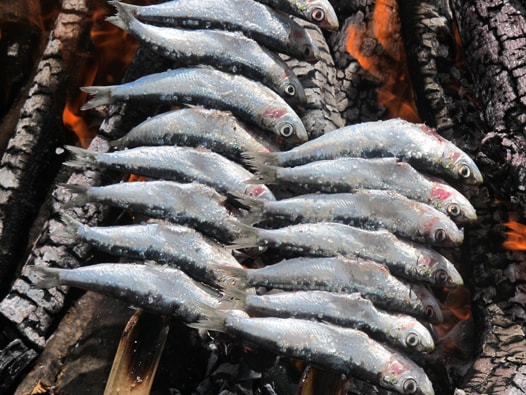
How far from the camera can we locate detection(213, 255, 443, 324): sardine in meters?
3.60

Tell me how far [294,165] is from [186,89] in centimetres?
75

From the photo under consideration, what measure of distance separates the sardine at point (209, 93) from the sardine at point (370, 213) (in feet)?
1.43

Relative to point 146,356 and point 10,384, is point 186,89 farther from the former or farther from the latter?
point 10,384

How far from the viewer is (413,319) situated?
3566mm

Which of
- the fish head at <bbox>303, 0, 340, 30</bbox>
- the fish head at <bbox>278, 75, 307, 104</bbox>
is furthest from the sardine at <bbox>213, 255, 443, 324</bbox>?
the fish head at <bbox>303, 0, 340, 30</bbox>

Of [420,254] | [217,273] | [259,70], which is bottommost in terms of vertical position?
[217,273]

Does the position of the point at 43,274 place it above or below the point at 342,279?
below

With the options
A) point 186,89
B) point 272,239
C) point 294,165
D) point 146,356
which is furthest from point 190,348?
point 186,89

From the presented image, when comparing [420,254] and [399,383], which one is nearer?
[399,383]

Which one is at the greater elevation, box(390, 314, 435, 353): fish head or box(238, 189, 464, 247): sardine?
box(238, 189, 464, 247): sardine

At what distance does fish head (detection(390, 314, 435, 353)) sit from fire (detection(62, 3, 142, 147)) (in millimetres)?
2702

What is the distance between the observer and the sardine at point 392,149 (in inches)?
153

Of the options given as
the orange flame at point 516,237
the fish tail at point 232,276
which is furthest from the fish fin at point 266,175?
the orange flame at point 516,237

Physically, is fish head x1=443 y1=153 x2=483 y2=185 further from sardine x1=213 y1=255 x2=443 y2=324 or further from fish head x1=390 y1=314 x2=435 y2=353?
fish head x1=390 y1=314 x2=435 y2=353
